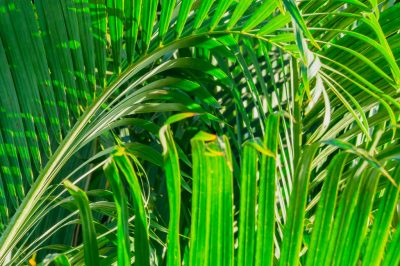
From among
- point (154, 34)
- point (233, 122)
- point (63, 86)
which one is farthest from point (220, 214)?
point (233, 122)

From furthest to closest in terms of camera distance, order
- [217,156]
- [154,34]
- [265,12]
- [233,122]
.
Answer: [233,122]
[154,34]
[265,12]
[217,156]

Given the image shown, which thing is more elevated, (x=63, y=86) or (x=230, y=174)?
(x=63, y=86)

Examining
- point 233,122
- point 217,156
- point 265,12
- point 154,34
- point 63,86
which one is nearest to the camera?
point 217,156

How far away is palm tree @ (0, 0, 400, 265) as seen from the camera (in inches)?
25.9

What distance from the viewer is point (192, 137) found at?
1.21 meters

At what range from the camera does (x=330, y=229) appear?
67 centimetres

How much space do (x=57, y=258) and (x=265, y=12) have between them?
505 millimetres

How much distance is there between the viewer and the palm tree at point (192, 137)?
2.15ft

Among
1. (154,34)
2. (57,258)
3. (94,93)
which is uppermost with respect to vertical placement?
(154,34)

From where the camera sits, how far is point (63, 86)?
45.4 inches

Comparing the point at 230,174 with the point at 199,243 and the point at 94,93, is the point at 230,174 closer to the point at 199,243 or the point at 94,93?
the point at 199,243

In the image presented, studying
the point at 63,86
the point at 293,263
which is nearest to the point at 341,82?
the point at 63,86

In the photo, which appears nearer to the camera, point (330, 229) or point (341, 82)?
point (330, 229)

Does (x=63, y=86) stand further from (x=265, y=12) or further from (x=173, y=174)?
A: (x=173, y=174)
